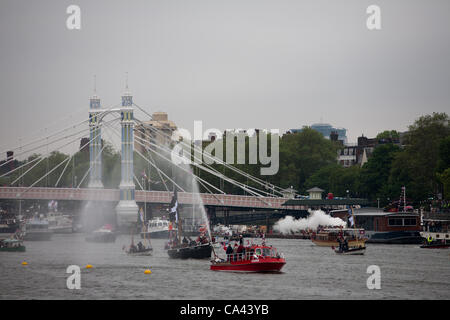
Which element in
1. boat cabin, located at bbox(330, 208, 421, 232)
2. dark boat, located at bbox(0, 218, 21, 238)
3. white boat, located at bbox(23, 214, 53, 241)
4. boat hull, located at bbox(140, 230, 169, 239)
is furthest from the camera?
dark boat, located at bbox(0, 218, 21, 238)

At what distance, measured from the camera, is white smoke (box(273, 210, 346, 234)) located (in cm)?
13299

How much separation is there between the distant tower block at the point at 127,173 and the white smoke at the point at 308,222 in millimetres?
26299

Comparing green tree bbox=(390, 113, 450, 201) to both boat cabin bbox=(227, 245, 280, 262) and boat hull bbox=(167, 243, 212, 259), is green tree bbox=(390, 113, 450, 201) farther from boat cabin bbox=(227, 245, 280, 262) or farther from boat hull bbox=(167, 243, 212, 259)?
Answer: boat cabin bbox=(227, 245, 280, 262)

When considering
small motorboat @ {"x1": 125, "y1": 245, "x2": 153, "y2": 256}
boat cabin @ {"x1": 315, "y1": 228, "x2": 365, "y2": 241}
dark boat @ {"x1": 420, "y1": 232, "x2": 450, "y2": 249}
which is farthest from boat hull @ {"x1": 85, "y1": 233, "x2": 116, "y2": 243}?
dark boat @ {"x1": 420, "y1": 232, "x2": 450, "y2": 249}

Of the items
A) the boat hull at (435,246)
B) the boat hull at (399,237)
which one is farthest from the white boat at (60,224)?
the boat hull at (435,246)

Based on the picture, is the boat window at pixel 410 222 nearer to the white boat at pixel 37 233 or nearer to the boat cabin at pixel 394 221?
the boat cabin at pixel 394 221

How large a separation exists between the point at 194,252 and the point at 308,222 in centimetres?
6349

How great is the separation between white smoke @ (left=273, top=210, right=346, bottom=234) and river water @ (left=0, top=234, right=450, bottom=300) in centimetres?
3054

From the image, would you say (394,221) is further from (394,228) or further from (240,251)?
(240,251)

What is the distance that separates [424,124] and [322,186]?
36.1 metres

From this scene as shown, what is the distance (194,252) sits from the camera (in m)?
90.1

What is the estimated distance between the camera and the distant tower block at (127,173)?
527ft
